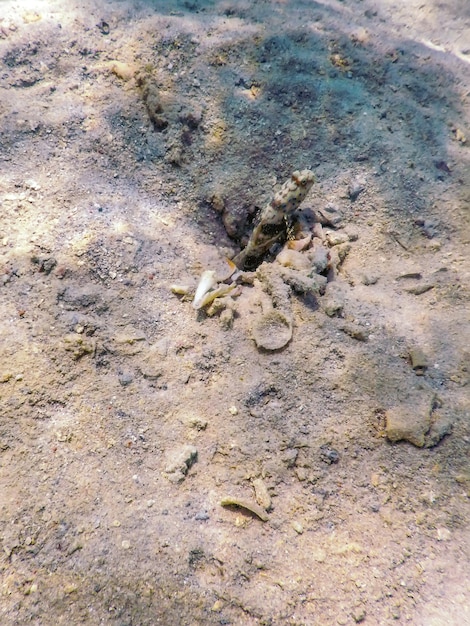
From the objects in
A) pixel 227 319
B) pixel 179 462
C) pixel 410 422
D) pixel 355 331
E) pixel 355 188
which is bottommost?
pixel 179 462

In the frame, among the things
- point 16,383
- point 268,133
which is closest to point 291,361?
point 16,383

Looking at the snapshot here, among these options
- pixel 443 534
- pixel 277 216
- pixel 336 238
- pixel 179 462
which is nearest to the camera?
pixel 443 534

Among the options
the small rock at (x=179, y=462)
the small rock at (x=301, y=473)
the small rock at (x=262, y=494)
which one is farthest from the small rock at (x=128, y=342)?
the small rock at (x=301, y=473)

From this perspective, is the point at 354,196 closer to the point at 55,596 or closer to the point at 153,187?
the point at 153,187

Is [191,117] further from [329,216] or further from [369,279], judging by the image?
[369,279]

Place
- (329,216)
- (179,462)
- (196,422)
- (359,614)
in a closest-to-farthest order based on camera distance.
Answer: (359,614), (179,462), (196,422), (329,216)

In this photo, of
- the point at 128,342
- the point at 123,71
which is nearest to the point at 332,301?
the point at 128,342
